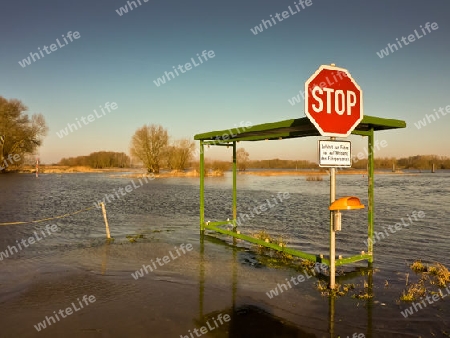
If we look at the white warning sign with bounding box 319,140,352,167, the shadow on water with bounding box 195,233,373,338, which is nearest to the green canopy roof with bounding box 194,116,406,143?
the white warning sign with bounding box 319,140,352,167

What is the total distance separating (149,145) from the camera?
220ft

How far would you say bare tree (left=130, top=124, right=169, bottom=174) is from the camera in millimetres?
66625

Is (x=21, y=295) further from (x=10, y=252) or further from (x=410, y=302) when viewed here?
(x=410, y=302)

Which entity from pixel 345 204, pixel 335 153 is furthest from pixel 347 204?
pixel 335 153

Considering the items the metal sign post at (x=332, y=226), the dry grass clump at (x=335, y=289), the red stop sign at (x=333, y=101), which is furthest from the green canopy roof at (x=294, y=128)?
the dry grass clump at (x=335, y=289)

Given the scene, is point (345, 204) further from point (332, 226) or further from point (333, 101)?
point (333, 101)

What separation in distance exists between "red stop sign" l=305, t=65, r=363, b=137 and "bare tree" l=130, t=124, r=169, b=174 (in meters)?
62.8

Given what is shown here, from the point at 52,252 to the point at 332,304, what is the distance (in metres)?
8.82

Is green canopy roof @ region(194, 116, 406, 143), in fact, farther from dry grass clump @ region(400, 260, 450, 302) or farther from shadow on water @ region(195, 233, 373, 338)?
shadow on water @ region(195, 233, 373, 338)

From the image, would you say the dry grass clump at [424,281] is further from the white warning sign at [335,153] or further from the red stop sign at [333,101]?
the red stop sign at [333,101]

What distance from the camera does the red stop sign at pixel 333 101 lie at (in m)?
6.32

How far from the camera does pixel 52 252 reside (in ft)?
34.8

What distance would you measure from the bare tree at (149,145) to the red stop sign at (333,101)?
62.8 metres

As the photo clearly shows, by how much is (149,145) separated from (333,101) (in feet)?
207
